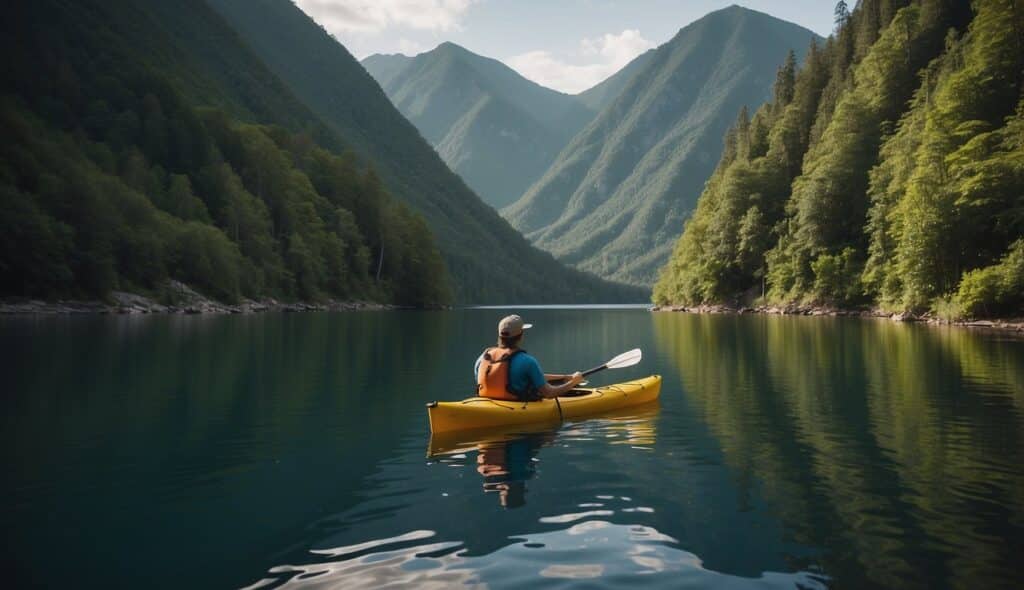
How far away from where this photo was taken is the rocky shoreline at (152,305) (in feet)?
180

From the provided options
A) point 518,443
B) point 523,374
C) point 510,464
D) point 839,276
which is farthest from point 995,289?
point 510,464

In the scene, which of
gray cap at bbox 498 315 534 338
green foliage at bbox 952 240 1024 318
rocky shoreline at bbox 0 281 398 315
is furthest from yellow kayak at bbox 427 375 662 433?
rocky shoreline at bbox 0 281 398 315

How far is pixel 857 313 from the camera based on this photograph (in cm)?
6025

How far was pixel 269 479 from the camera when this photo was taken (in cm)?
957

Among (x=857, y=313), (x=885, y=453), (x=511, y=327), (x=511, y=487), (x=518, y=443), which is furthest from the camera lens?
(x=857, y=313)

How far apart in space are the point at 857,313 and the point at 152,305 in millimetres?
60945

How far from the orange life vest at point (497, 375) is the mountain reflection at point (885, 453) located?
3.86 meters

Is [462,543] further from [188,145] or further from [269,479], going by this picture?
[188,145]

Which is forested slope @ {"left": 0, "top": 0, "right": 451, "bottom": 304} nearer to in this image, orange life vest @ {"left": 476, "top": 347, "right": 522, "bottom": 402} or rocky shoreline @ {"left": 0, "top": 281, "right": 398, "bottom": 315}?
rocky shoreline @ {"left": 0, "top": 281, "right": 398, "bottom": 315}

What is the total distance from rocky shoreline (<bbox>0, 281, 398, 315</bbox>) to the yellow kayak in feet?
174

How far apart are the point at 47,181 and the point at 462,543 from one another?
64.1 metres

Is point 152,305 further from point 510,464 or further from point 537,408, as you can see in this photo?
point 510,464

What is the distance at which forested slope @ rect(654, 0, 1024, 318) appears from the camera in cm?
4234

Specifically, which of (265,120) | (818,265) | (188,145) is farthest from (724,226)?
(265,120)
